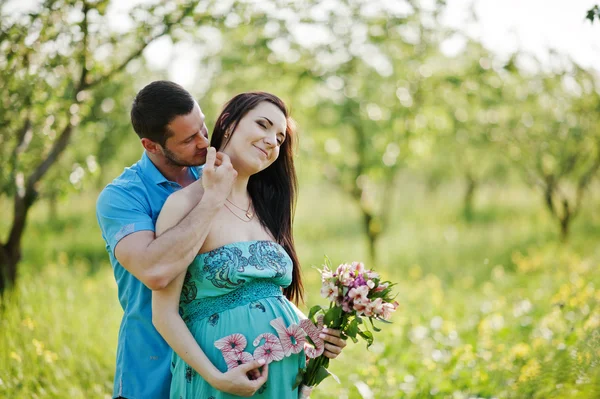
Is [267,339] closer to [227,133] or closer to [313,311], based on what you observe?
[313,311]

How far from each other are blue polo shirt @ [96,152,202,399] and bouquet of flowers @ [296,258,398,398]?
2.04ft

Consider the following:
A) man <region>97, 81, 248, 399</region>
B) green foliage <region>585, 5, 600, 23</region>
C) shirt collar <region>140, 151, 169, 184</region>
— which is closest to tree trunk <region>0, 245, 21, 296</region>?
man <region>97, 81, 248, 399</region>

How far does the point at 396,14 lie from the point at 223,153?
6.33m

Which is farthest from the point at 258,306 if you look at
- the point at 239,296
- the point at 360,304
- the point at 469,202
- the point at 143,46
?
the point at 469,202

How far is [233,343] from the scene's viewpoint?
2258 millimetres

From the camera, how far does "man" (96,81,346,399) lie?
7.41ft

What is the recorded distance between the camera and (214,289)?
2346mm

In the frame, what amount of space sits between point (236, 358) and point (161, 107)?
109cm

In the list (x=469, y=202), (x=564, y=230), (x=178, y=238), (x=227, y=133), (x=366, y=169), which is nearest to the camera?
(x=178, y=238)

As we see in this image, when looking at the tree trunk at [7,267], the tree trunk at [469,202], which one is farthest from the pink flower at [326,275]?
the tree trunk at [469,202]

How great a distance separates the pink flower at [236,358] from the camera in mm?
2225

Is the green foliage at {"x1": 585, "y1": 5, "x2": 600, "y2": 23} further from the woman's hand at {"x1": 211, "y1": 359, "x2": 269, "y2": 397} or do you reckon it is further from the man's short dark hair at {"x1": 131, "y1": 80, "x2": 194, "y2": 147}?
the woman's hand at {"x1": 211, "y1": 359, "x2": 269, "y2": 397}

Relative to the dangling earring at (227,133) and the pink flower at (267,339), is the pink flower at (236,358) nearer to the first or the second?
the pink flower at (267,339)

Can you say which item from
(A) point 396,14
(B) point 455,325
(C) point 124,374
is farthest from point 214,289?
(A) point 396,14
